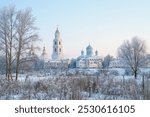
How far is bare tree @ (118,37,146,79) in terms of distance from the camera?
53562 mm

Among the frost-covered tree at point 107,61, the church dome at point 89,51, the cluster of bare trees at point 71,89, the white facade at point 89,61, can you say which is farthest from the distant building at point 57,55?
the cluster of bare trees at point 71,89

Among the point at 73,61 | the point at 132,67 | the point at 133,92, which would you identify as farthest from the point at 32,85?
the point at 73,61

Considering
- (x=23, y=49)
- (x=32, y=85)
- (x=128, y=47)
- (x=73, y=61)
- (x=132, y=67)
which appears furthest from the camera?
(x=73, y=61)

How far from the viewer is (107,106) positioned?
7008 mm

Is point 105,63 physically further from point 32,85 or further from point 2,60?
point 32,85

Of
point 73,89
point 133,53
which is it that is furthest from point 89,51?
point 73,89

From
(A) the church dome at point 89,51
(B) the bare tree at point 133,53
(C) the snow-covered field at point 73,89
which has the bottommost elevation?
(C) the snow-covered field at point 73,89

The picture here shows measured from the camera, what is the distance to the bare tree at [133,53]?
53.6 metres

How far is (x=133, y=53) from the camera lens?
56.8 metres

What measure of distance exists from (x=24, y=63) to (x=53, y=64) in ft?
304

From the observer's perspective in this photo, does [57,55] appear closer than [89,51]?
Yes

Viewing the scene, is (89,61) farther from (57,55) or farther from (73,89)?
(73,89)

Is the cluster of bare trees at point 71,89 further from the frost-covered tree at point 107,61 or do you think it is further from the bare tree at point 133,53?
the frost-covered tree at point 107,61

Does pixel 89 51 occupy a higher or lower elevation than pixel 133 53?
higher
